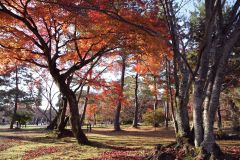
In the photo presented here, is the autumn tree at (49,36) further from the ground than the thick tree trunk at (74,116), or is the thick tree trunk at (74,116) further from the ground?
the autumn tree at (49,36)

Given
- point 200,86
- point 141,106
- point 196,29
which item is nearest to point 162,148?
point 200,86

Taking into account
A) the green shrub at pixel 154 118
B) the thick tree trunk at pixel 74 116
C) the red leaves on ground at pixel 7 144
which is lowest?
the red leaves on ground at pixel 7 144

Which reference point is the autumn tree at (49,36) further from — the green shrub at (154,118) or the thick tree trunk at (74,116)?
the green shrub at (154,118)

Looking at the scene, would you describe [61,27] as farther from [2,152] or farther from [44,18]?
[2,152]

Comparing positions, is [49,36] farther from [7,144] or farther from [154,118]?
[154,118]

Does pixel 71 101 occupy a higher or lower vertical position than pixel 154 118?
lower

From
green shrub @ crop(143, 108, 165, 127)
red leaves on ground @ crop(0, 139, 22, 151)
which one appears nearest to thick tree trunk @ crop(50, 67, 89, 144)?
red leaves on ground @ crop(0, 139, 22, 151)

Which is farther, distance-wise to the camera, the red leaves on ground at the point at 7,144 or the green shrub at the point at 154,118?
the green shrub at the point at 154,118

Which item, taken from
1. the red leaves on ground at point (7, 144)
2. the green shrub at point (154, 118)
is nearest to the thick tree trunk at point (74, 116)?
the red leaves on ground at point (7, 144)

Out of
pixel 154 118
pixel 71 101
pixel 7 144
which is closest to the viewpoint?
pixel 71 101

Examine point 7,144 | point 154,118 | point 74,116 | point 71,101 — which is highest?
point 154,118

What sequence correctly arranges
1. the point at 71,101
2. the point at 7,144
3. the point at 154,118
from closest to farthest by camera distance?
the point at 71,101 → the point at 7,144 → the point at 154,118

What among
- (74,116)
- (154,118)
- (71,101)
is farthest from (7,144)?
(154,118)

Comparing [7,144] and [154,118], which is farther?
[154,118]
